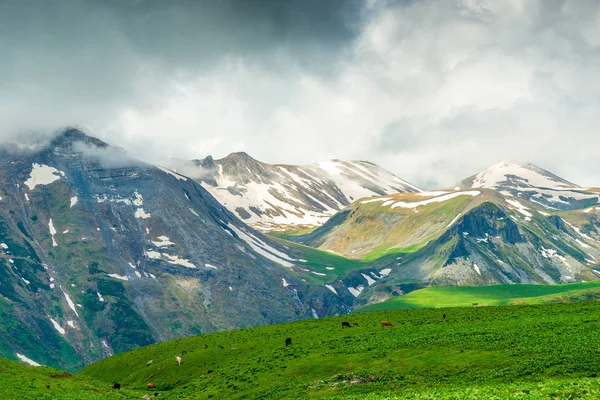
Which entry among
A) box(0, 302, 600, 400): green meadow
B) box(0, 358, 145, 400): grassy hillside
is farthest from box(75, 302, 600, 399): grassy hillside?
box(0, 358, 145, 400): grassy hillside

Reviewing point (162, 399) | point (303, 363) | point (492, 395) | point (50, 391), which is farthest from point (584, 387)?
point (50, 391)

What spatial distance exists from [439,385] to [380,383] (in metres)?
6.94

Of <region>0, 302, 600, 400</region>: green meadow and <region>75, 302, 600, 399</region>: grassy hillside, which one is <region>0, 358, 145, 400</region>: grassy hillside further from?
<region>75, 302, 600, 399</region>: grassy hillside

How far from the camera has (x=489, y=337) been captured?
247 ft

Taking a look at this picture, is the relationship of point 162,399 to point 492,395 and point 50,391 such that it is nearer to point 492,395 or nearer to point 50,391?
point 50,391

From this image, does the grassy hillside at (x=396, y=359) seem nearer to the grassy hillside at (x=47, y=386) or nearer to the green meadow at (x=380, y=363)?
the green meadow at (x=380, y=363)

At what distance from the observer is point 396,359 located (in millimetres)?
72188

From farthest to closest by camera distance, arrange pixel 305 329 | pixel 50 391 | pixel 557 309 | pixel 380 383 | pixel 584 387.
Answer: pixel 305 329, pixel 557 309, pixel 50 391, pixel 380 383, pixel 584 387

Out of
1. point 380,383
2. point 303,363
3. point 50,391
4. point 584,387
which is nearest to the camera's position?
point 584,387

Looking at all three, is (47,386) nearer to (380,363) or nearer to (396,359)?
(380,363)

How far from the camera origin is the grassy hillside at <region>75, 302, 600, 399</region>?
57906mm

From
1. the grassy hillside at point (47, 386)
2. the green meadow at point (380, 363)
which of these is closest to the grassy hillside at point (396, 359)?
the green meadow at point (380, 363)

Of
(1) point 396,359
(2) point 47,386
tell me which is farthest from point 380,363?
(2) point 47,386

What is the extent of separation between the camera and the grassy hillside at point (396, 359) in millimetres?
57906
